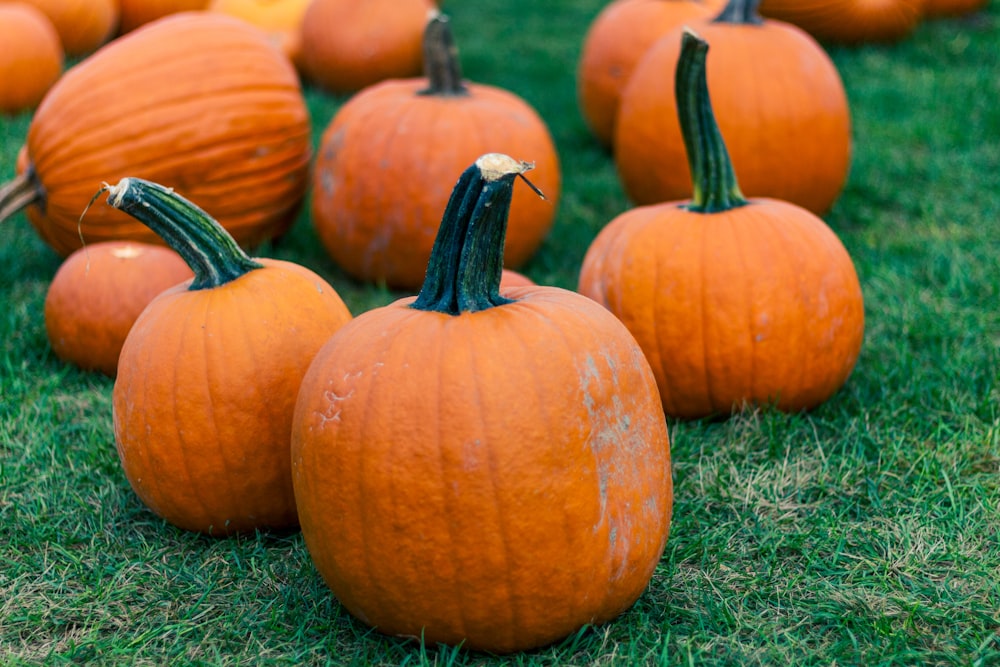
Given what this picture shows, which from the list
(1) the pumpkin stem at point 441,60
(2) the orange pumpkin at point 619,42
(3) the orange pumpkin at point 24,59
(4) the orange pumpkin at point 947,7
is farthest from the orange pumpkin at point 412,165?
(4) the orange pumpkin at point 947,7

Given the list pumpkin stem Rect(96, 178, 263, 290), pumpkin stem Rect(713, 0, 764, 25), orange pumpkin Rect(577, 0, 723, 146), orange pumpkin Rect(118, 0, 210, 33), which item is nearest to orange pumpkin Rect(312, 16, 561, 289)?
pumpkin stem Rect(713, 0, 764, 25)

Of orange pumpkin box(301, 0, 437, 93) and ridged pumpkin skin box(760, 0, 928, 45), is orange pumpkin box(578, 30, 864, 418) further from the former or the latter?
ridged pumpkin skin box(760, 0, 928, 45)

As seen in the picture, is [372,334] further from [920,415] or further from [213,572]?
[920,415]

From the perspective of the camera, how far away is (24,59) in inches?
253

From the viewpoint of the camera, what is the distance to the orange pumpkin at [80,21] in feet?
24.3

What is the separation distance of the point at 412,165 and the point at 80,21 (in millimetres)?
4591

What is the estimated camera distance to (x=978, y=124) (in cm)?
608

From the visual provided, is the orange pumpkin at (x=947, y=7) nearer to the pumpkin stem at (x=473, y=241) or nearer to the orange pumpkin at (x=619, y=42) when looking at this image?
the orange pumpkin at (x=619, y=42)

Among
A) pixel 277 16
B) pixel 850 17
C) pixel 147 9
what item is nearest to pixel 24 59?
pixel 147 9

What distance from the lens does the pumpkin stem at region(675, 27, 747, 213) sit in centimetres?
315

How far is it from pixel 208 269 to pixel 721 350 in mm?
1512

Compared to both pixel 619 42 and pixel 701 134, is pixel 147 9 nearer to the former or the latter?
pixel 619 42

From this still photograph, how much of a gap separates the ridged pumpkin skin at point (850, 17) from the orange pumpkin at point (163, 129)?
4.37 metres

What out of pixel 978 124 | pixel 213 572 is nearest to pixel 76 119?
pixel 213 572
